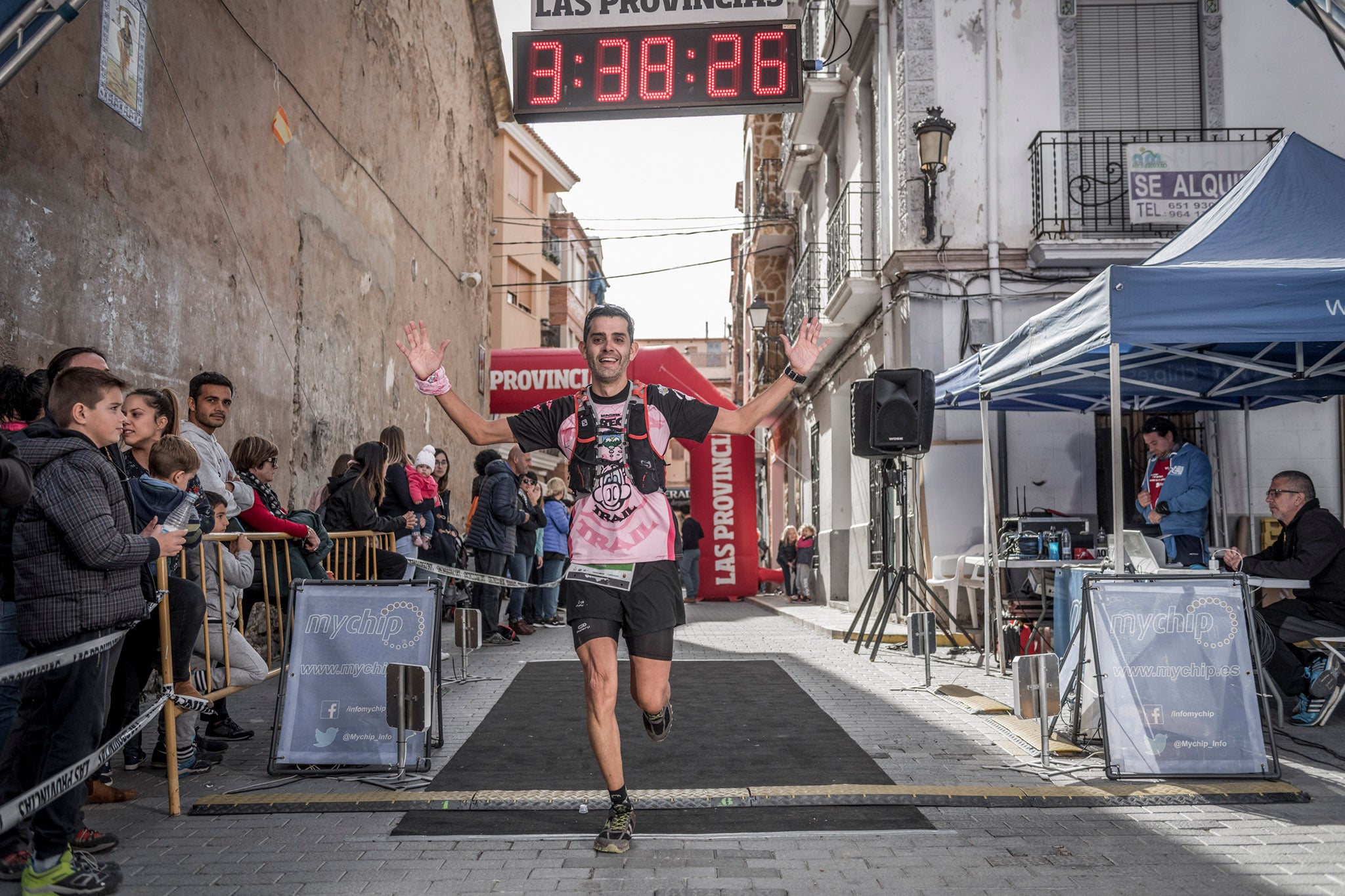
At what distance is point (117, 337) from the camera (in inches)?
311

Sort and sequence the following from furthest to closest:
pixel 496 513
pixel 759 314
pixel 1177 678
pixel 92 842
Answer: pixel 759 314
pixel 496 513
pixel 1177 678
pixel 92 842

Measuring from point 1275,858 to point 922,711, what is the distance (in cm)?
343

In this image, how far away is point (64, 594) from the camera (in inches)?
154

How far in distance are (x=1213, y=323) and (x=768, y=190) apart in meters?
23.5

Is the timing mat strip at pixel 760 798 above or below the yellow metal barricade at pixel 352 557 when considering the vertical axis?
below

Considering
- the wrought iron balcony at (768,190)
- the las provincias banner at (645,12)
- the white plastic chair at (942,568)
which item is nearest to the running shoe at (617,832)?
the las provincias banner at (645,12)

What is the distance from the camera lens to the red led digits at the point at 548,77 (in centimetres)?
934

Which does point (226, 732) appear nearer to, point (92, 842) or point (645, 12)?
point (92, 842)

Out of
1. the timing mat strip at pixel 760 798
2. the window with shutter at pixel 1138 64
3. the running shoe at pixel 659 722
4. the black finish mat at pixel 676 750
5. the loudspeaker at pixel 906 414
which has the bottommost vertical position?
the black finish mat at pixel 676 750

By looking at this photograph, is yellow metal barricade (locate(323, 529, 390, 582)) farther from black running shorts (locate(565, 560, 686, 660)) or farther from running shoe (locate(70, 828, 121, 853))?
black running shorts (locate(565, 560, 686, 660))

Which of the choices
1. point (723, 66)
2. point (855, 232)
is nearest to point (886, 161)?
point (855, 232)

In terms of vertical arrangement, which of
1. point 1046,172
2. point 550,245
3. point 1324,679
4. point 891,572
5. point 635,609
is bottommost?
point 1324,679

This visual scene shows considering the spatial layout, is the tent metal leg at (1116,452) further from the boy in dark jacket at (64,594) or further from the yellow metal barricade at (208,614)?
the boy in dark jacket at (64,594)

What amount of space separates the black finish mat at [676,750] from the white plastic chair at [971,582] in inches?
133
